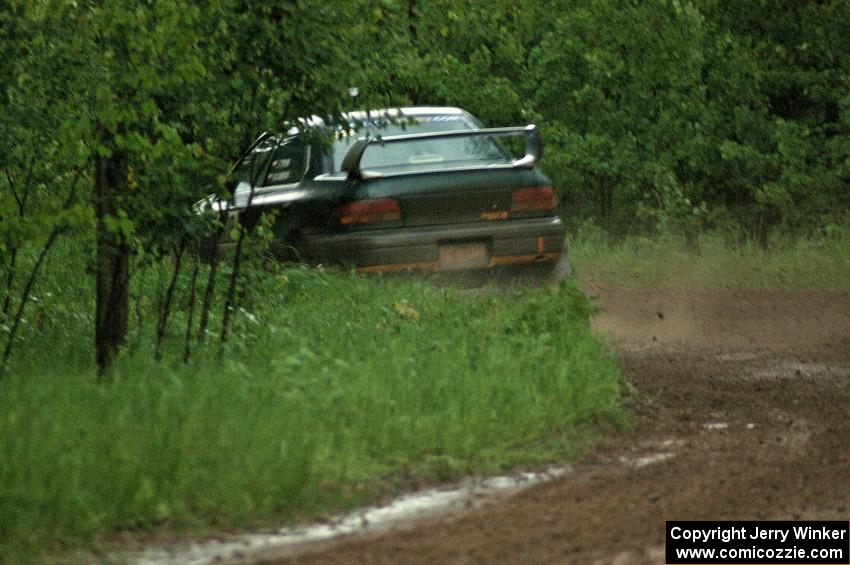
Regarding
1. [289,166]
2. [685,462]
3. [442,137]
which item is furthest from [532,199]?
[685,462]

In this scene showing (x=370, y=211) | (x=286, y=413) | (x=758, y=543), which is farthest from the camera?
(x=370, y=211)

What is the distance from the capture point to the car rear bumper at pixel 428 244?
41.5 ft

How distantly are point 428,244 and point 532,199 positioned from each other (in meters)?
0.94

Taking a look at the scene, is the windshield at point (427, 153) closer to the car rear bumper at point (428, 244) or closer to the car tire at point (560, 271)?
the car rear bumper at point (428, 244)

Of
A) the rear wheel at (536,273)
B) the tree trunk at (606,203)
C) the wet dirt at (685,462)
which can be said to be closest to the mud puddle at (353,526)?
the wet dirt at (685,462)

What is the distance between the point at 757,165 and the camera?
20.8 m

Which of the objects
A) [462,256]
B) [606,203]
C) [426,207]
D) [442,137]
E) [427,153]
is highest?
[442,137]

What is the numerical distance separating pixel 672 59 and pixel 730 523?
15.6m

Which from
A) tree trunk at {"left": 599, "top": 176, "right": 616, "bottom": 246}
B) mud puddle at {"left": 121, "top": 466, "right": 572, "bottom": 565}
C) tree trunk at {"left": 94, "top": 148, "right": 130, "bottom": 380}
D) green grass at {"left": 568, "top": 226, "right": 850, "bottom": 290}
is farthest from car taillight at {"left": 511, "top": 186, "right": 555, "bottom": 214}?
tree trunk at {"left": 599, "top": 176, "right": 616, "bottom": 246}

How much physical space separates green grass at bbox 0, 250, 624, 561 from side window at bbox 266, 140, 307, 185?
2.07 meters

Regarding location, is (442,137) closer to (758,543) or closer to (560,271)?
(560,271)

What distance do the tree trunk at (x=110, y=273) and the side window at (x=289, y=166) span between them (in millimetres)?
3850

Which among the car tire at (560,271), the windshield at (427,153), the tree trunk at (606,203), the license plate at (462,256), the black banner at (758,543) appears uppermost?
the windshield at (427,153)

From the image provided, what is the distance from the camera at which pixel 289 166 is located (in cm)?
1381
